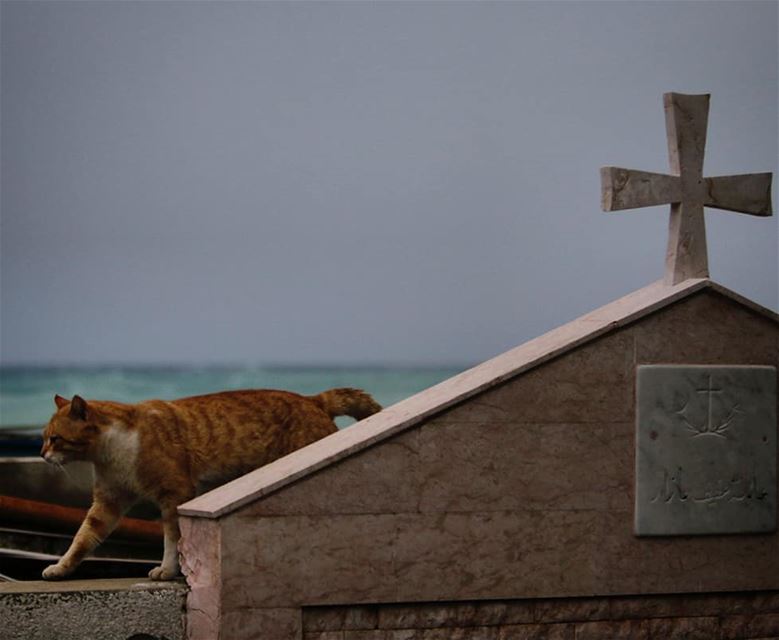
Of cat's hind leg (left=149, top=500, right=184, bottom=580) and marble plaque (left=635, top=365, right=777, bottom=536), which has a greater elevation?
marble plaque (left=635, top=365, right=777, bottom=536)

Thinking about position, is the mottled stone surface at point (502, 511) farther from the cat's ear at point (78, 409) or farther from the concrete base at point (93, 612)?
the cat's ear at point (78, 409)

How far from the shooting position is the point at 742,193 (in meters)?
10.0

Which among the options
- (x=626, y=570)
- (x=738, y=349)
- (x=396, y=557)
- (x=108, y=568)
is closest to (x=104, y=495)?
(x=108, y=568)

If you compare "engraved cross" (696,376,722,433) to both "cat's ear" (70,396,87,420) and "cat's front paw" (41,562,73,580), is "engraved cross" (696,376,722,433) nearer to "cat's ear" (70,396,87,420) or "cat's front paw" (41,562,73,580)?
"cat's ear" (70,396,87,420)

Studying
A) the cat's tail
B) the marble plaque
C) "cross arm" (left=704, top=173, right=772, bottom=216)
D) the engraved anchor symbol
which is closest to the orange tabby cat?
the cat's tail

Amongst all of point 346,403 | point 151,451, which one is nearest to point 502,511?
point 346,403

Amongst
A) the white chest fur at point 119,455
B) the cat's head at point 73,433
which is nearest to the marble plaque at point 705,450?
the white chest fur at point 119,455

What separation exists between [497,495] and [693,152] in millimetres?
2223

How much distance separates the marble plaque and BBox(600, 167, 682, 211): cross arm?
0.91 meters

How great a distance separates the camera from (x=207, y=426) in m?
9.90

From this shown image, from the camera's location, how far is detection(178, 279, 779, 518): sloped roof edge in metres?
9.00

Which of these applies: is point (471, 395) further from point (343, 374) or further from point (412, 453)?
point (343, 374)

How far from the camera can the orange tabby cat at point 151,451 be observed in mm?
9430

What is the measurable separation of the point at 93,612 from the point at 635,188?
366 centimetres
